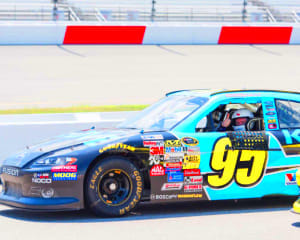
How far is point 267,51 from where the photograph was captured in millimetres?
18000

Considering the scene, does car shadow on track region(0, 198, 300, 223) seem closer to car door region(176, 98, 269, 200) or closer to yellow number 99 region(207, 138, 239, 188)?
car door region(176, 98, 269, 200)

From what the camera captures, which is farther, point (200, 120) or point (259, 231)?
point (200, 120)

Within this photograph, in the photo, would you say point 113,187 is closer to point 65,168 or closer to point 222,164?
point 65,168

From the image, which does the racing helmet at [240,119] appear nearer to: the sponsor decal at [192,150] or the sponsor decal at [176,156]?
the sponsor decal at [192,150]

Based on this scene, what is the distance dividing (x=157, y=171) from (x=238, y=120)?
4.03ft

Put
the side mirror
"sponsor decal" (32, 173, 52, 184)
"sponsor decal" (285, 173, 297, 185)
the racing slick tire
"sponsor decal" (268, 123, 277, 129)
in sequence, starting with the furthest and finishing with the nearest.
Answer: "sponsor decal" (268, 123, 277, 129)
"sponsor decal" (285, 173, 297, 185)
the side mirror
the racing slick tire
"sponsor decal" (32, 173, 52, 184)

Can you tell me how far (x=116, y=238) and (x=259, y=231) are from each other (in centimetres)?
135

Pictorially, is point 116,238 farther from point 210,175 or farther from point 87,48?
point 87,48

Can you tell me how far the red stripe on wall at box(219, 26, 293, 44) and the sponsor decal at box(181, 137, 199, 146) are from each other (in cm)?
1106

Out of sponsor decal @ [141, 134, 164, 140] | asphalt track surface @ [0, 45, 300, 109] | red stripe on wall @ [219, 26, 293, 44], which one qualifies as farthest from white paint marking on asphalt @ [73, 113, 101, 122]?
red stripe on wall @ [219, 26, 293, 44]

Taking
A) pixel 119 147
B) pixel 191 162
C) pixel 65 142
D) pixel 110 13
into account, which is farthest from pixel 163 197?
pixel 110 13

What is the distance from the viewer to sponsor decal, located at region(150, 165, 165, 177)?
680cm

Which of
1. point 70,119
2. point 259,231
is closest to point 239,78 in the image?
point 70,119

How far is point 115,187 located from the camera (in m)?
6.74
